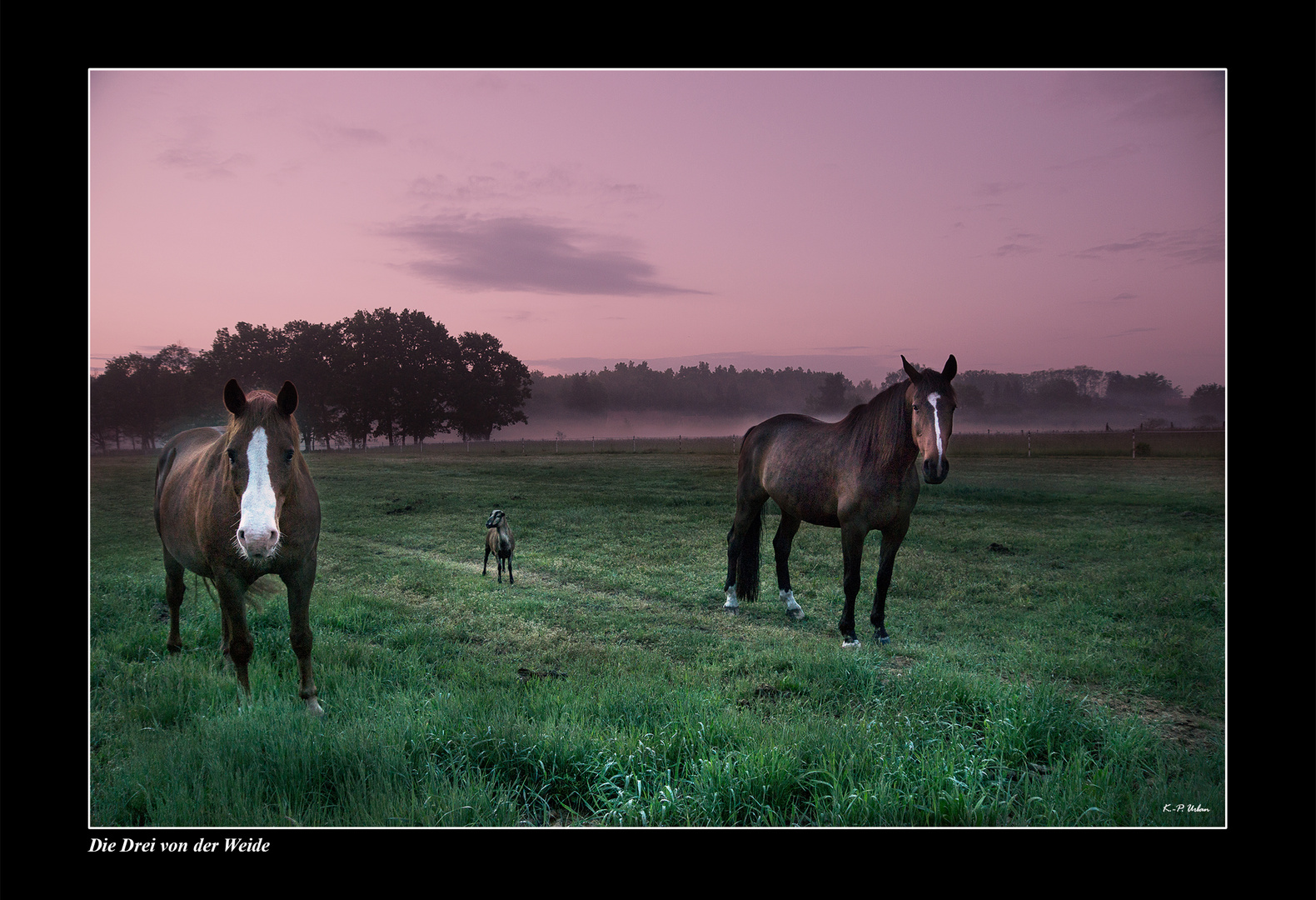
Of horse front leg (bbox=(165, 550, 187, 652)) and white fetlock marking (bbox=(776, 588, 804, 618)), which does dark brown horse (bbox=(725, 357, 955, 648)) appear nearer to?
white fetlock marking (bbox=(776, 588, 804, 618))

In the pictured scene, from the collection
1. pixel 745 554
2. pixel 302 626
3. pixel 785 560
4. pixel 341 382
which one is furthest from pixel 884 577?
pixel 341 382

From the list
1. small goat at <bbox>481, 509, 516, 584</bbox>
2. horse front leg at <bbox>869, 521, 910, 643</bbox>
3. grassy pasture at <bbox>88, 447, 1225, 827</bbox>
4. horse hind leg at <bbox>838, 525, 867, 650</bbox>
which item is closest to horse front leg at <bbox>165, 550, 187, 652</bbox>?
grassy pasture at <bbox>88, 447, 1225, 827</bbox>

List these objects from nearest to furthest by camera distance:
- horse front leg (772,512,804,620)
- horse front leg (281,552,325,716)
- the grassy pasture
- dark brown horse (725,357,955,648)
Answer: the grassy pasture
horse front leg (281,552,325,716)
dark brown horse (725,357,955,648)
horse front leg (772,512,804,620)

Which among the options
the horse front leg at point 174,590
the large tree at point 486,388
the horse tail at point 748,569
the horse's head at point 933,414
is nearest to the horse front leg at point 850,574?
the horse's head at point 933,414

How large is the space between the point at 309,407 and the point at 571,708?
440cm

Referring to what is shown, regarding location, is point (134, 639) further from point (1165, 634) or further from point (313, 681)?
point (1165, 634)

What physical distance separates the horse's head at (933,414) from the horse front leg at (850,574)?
132 centimetres

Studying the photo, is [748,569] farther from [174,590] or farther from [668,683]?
[174,590]

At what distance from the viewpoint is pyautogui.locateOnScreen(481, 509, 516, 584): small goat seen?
24.3 feet

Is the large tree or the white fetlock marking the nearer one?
the large tree

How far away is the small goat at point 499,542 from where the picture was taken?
7.41 m

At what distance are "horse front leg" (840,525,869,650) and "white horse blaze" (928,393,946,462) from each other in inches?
54.9
